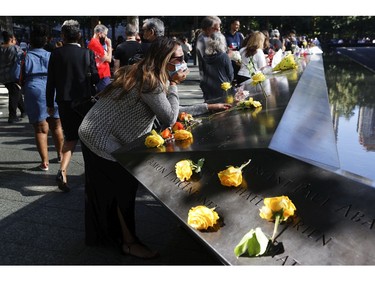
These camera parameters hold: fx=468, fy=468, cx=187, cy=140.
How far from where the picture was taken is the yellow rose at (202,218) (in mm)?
2018

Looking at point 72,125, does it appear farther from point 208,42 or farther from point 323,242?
point 323,242

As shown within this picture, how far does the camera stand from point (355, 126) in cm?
399

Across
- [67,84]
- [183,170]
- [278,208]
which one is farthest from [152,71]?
[67,84]

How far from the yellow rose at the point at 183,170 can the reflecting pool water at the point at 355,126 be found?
2.39 feet

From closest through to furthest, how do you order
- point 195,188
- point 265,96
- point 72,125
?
point 195,188 → point 265,96 → point 72,125

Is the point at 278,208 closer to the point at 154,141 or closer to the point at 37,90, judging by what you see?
the point at 154,141

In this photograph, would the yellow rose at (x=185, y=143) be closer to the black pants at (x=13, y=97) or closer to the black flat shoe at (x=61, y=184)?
the black flat shoe at (x=61, y=184)

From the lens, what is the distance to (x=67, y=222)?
12.4 feet

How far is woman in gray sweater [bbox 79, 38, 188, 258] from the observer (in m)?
2.89

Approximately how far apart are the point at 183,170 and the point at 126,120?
77 centimetres

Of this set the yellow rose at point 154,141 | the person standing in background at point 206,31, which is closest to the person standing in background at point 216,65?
the person standing in background at point 206,31
